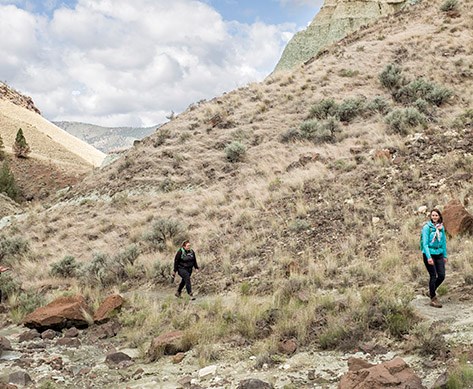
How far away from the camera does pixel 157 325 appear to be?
8562 millimetres

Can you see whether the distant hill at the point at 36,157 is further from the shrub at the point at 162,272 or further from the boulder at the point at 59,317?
the boulder at the point at 59,317

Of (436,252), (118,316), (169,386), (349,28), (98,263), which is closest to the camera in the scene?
(169,386)

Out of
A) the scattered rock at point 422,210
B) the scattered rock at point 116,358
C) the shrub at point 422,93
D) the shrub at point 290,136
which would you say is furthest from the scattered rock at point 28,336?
the shrub at point 422,93

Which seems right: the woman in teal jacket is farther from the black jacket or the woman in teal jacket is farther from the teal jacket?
the black jacket

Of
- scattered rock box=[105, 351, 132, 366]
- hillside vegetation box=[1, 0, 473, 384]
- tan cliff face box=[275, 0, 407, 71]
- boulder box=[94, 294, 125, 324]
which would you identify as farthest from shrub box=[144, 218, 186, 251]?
tan cliff face box=[275, 0, 407, 71]

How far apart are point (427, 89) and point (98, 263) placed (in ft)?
48.7

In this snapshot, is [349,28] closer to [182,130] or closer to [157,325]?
[182,130]

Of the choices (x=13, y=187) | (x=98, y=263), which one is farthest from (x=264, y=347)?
(x=13, y=187)

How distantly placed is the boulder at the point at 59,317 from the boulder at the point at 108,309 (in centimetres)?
23

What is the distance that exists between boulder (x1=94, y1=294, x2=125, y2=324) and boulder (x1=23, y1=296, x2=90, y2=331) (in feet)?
0.77

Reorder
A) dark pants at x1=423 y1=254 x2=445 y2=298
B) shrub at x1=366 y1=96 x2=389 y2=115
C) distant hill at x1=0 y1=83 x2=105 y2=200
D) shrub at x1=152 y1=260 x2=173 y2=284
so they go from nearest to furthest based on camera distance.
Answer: dark pants at x1=423 y1=254 x2=445 y2=298 → shrub at x1=152 y1=260 x2=173 y2=284 → shrub at x1=366 y1=96 x2=389 y2=115 → distant hill at x1=0 y1=83 x2=105 y2=200

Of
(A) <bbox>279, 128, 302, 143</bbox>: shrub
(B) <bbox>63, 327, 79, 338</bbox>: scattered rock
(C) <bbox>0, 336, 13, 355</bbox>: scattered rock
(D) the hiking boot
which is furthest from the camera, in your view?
(A) <bbox>279, 128, 302, 143</bbox>: shrub

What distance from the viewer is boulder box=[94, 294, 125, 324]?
9.28 m

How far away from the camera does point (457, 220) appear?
372 inches
